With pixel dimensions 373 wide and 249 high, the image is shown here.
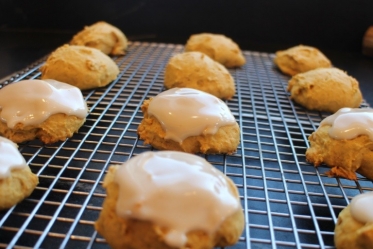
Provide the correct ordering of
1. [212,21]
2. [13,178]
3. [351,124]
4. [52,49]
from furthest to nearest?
[212,21], [52,49], [351,124], [13,178]

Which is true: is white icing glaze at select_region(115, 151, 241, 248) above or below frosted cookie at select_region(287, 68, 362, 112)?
above

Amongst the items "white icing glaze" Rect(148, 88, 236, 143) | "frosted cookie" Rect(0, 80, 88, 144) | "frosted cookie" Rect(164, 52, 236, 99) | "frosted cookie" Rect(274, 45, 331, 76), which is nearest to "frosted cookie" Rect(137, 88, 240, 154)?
"white icing glaze" Rect(148, 88, 236, 143)

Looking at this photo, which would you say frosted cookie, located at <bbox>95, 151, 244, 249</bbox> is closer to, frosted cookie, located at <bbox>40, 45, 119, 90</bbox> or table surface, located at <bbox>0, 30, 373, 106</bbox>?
frosted cookie, located at <bbox>40, 45, 119, 90</bbox>

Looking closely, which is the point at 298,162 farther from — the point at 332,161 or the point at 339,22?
the point at 339,22

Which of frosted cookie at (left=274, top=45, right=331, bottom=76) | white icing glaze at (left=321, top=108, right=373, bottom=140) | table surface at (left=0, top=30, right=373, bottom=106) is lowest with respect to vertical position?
table surface at (left=0, top=30, right=373, bottom=106)

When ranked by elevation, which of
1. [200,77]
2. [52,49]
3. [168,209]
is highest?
[168,209]

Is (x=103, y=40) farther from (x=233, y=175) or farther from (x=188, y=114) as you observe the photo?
(x=233, y=175)

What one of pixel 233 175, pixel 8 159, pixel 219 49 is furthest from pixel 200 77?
pixel 8 159
